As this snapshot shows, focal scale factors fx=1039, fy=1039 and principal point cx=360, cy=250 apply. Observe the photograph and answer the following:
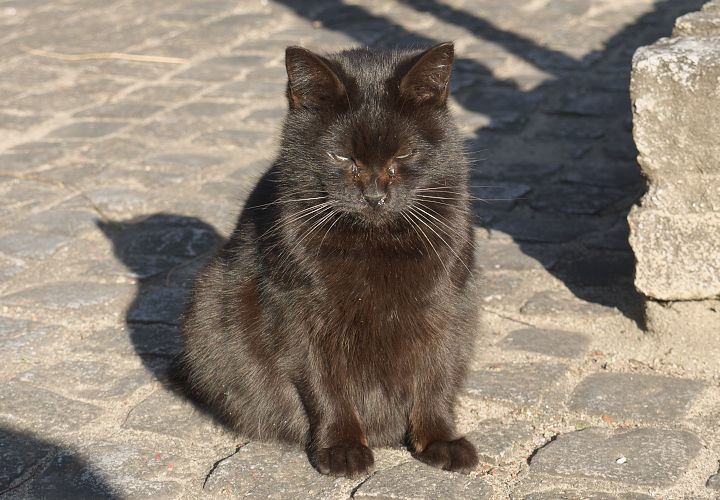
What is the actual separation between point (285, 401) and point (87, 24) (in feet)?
19.2

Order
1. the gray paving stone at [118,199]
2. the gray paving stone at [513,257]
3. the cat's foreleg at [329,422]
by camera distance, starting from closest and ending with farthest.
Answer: the cat's foreleg at [329,422] → the gray paving stone at [513,257] → the gray paving stone at [118,199]

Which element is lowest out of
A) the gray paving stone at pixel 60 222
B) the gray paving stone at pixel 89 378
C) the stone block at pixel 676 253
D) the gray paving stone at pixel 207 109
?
the gray paving stone at pixel 207 109

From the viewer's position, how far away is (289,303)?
3.08m

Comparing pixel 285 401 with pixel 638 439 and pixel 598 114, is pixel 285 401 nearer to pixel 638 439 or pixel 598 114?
pixel 638 439

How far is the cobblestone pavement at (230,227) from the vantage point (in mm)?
3080

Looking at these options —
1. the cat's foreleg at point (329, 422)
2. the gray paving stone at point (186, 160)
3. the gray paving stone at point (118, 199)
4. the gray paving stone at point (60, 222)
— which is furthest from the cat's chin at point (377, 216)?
the gray paving stone at point (186, 160)

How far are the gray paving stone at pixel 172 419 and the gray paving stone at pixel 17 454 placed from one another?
283mm

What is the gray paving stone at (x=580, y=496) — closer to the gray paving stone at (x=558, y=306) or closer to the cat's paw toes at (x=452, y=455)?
the cat's paw toes at (x=452, y=455)

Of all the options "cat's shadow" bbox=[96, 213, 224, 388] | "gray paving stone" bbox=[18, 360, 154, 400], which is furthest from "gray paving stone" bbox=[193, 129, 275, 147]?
"gray paving stone" bbox=[18, 360, 154, 400]

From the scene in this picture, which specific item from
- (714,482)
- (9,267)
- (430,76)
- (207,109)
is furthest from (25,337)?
(207,109)

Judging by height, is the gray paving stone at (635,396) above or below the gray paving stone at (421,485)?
below

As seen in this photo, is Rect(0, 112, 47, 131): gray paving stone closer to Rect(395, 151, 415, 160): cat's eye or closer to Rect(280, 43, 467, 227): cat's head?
Rect(280, 43, 467, 227): cat's head

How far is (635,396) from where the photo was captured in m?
3.41

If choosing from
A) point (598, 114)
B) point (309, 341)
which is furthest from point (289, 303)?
point (598, 114)
